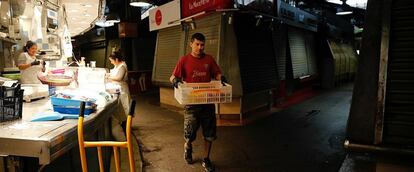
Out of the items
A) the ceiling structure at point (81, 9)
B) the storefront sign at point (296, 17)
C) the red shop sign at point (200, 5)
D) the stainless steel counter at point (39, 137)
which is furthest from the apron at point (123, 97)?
the storefront sign at point (296, 17)

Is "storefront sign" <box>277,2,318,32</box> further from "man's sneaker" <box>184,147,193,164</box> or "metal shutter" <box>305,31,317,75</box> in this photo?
"man's sneaker" <box>184,147,193,164</box>

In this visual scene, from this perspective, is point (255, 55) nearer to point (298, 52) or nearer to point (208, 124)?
point (298, 52)

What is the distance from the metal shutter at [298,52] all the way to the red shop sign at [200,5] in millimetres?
4141

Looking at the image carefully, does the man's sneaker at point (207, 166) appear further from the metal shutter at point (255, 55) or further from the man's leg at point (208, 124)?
the metal shutter at point (255, 55)

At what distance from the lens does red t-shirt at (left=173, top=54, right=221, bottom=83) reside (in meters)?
4.30

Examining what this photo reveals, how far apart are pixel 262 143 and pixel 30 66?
436 centimetres

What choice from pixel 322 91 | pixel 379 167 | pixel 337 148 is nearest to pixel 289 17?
pixel 322 91

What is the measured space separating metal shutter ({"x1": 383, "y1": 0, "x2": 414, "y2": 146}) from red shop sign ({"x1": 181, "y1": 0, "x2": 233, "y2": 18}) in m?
4.45

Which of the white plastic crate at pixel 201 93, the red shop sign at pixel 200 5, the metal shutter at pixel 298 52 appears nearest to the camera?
the white plastic crate at pixel 201 93

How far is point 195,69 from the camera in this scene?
4293 millimetres

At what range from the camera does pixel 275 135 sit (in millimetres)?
6195

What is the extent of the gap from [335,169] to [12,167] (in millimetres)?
4017

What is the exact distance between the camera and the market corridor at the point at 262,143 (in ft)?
14.9

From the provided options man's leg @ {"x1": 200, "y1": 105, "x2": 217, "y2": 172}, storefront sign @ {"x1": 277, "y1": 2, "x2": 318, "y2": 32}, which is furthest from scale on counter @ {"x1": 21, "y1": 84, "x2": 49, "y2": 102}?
storefront sign @ {"x1": 277, "y1": 2, "x2": 318, "y2": 32}
